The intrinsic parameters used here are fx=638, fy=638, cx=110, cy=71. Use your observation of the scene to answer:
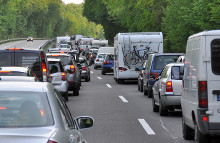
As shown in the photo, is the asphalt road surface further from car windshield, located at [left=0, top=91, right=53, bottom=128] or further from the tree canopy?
the tree canopy

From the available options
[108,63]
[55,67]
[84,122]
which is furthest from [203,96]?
[108,63]

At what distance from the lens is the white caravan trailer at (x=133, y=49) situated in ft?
108

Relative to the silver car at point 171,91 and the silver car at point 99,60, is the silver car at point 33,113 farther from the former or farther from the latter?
the silver car at point 99,60

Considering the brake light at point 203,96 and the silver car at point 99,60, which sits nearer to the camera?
the brake light at point 203,96

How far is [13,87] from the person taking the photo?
5902 millimetres

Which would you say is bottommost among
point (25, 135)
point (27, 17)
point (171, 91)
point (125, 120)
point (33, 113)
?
point (125, 120)

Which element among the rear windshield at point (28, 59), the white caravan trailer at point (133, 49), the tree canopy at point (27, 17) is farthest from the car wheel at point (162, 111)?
the tree canopy at point (27, 17)

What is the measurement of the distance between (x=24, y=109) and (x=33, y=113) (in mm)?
95

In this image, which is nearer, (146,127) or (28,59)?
(146,127)

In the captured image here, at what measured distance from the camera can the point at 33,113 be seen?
5707mm

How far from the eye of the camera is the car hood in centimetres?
495

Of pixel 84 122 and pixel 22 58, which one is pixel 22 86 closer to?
pixel 84 122

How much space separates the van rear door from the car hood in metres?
4.89

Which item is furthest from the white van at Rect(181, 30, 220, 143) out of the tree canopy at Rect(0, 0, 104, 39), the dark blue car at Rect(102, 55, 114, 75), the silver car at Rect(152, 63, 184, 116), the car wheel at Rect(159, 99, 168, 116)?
the tree canopy at Rect(0, 0, 104, 39)
